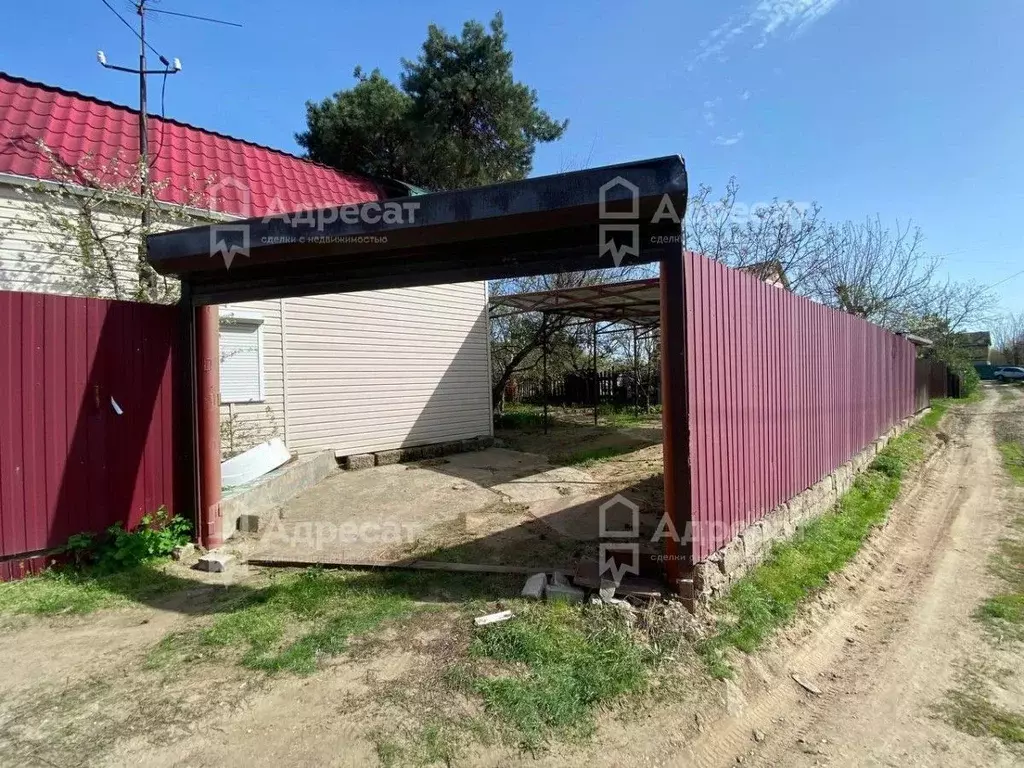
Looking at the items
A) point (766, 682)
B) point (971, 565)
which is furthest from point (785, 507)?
point (766, 682)

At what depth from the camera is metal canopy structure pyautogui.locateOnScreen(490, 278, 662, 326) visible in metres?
9.12

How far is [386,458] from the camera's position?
938 centimetres

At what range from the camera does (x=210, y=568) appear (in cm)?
459

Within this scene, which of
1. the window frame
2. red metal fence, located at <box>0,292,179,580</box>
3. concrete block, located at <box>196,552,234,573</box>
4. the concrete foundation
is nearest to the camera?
A: red metal fence, located at <box>0,292,179,580</box>

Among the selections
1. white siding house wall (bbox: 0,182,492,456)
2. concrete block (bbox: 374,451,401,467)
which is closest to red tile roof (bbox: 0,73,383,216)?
white siding house wall (bbox: 0,182,492,456)

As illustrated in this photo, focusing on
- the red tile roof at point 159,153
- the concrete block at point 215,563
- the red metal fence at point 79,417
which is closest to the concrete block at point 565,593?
the concrete block at point 215,563

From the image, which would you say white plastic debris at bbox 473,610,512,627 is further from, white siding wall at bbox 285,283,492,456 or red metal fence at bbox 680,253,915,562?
white siding wall at bbox 285,283,492,456

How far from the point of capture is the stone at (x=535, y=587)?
12.4 ft

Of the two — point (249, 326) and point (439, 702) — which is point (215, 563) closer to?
point (439, 702)

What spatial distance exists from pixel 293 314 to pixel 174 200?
2057 mm

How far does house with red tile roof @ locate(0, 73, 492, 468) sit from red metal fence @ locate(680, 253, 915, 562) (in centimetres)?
585

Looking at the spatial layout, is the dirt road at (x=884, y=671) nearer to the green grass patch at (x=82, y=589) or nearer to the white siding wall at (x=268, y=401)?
the green grass patch at (x=82, y=589)

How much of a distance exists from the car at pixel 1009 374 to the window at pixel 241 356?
52.8 meters

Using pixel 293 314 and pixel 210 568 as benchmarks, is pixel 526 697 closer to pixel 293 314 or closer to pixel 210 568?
pixel 210 568
